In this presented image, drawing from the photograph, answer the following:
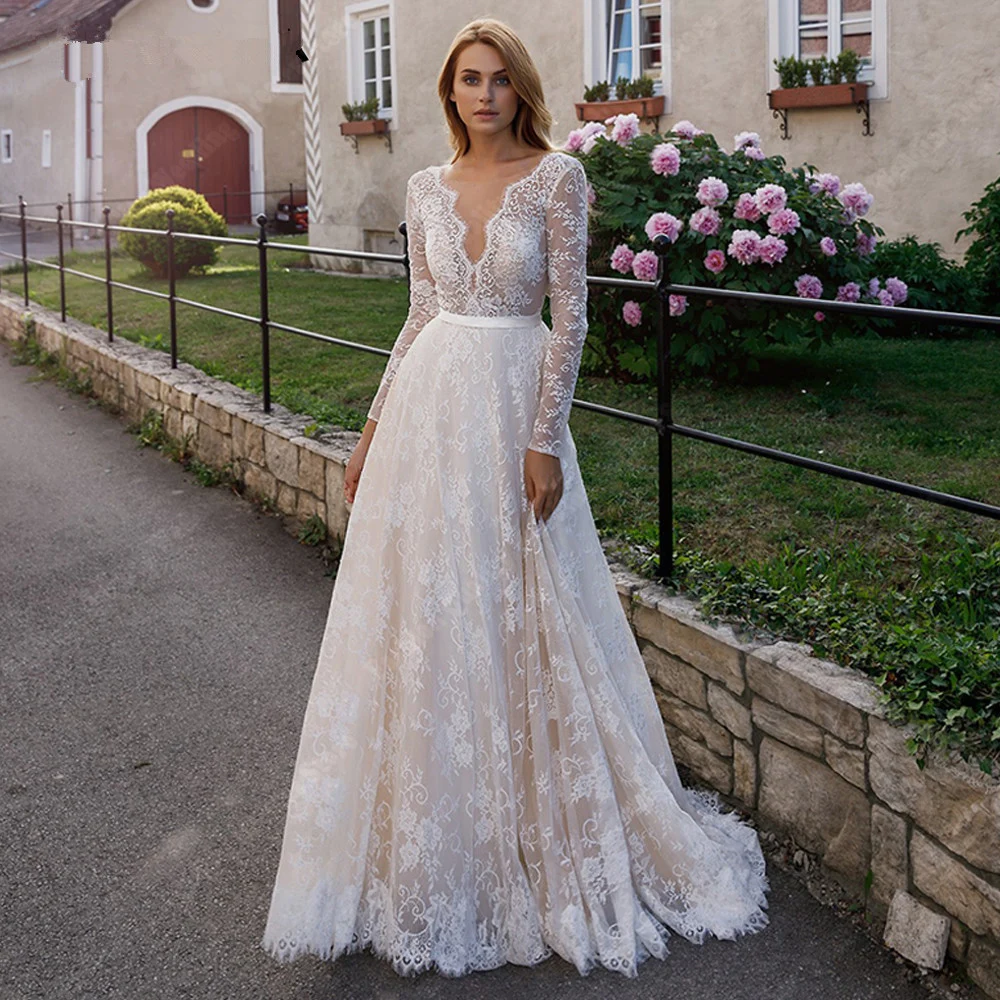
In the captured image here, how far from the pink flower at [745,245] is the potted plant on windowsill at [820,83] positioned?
3870 mm

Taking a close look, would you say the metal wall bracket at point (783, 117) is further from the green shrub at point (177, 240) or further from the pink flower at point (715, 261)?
the green shrub at point (177, 240)

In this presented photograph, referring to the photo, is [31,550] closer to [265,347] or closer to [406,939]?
[265,347]

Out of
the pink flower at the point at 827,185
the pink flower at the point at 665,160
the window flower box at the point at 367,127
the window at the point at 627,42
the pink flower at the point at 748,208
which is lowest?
the pink flower at the point at 748,208

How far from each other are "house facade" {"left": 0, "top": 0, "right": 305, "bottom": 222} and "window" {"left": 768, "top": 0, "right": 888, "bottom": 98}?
1582 cm

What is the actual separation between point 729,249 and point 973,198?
378 cm

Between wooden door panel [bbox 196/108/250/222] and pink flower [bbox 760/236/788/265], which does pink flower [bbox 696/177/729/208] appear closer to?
pink flower [bbox 760/236/788/265]

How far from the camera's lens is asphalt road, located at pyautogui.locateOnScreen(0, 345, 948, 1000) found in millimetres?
2824

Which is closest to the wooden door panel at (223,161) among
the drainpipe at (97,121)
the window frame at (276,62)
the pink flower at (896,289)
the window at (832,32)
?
the window frame at (276,62)

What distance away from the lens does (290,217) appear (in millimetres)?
24156

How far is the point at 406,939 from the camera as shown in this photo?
283 centimetres

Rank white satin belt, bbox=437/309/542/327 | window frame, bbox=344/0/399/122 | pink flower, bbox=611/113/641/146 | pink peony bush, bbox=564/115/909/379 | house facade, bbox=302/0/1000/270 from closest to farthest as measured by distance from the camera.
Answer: white satin belt, bbox=437/309/542/327, pink peony bush, bbox=564/115/909/379, pink flower, bbox=611/113/641/146, house facade, bbox=302/0/1000/270, window frame, bbox=344/0/399/122

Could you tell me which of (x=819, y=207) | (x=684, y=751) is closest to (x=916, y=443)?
(x=819, y=207)

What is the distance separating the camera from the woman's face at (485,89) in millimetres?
2824

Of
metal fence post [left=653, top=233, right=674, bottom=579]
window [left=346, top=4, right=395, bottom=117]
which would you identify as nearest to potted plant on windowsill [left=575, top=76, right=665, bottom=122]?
window [left=346, top=4, right=395, bottom=117]
